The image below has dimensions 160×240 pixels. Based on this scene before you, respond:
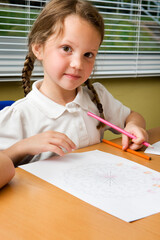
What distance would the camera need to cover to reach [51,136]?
0.81 metres

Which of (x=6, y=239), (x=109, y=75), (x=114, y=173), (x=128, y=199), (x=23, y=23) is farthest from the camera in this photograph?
(x=109, y=75)

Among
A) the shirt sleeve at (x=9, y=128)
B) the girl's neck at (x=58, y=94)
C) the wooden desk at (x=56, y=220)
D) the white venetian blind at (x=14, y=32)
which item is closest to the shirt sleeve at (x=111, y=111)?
the girl's neck at (x=58, y=94)

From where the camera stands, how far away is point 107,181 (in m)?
0.66

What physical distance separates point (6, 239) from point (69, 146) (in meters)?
0.38

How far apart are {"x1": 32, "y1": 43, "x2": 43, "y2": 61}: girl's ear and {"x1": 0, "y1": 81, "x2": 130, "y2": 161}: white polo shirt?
10cm

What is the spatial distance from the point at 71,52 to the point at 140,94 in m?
1.46

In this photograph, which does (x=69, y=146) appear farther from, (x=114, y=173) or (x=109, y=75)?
(x=109, y=75)

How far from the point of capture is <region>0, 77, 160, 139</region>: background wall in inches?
84.1

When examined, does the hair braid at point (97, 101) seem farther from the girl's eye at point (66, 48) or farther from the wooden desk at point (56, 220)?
the wooden desk at point (56, 220)

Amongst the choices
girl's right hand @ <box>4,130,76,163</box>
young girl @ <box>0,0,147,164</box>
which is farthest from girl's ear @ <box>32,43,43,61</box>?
girl's right hand @ <box>4,130,76,163</box>

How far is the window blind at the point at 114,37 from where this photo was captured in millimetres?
1614

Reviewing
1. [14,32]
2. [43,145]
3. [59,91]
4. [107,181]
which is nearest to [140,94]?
[14,32]

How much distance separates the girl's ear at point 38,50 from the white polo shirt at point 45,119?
3.8 inches

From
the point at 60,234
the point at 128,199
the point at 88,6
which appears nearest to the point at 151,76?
the point at 88,6
